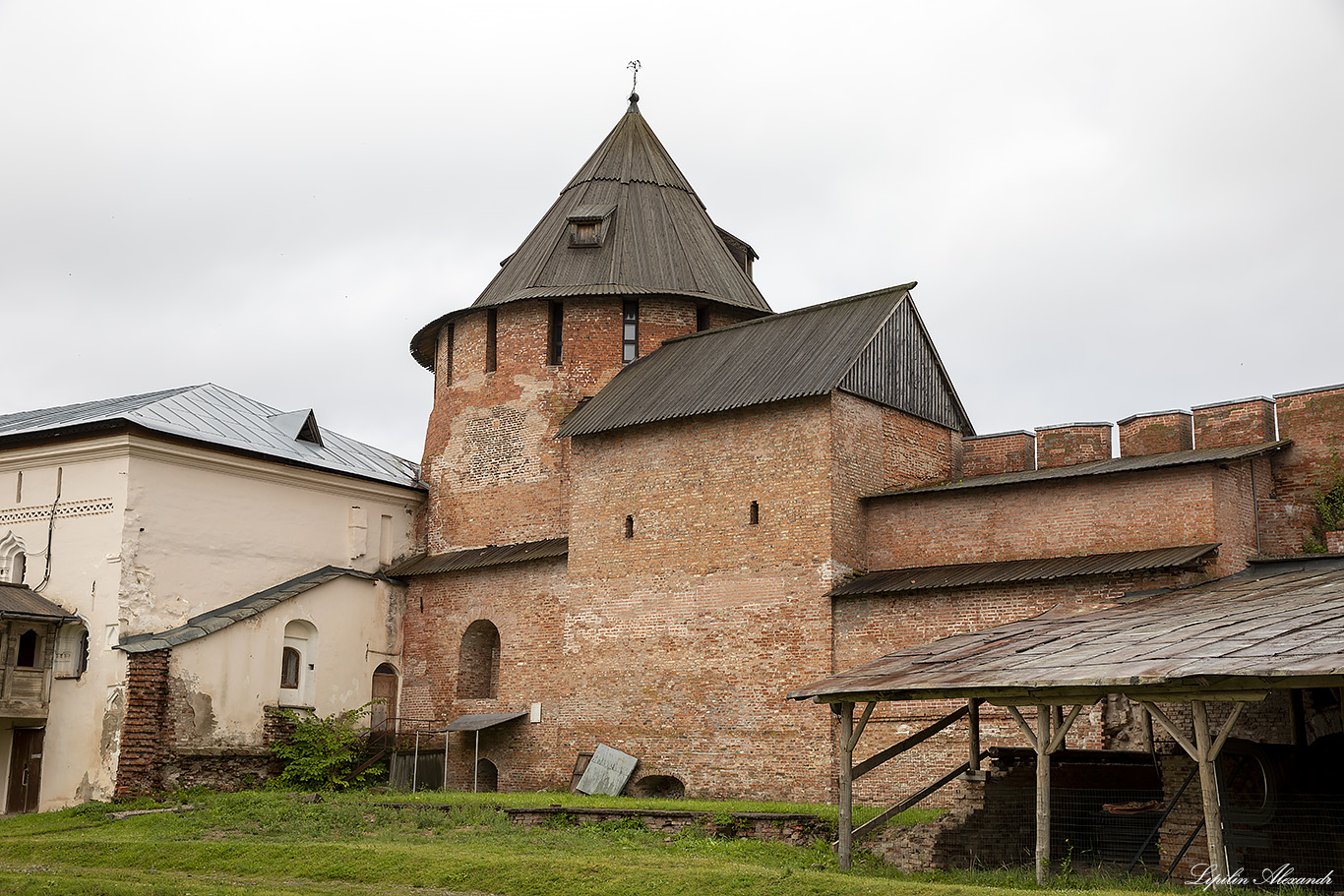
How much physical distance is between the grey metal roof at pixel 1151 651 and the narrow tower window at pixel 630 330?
11402mm

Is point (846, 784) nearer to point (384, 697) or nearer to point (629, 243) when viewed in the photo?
point (384, 697)

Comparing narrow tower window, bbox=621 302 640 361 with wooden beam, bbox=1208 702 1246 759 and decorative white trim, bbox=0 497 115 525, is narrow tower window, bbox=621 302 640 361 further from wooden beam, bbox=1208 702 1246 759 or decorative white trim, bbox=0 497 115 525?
wooden beam, bbox=1208 702 1246 759

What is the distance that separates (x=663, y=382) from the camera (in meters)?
23.7

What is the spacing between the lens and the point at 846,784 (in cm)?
1454

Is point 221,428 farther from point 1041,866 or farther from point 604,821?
point 1041,866

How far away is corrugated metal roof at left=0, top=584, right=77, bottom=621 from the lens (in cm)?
2142

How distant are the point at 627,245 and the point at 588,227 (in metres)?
1.00

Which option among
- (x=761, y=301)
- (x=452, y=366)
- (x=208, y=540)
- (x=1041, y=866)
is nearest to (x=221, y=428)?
(x=208, y=540)

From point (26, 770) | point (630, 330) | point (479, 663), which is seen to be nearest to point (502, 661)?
point (479, 663)

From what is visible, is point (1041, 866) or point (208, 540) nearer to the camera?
point (1041, 866)

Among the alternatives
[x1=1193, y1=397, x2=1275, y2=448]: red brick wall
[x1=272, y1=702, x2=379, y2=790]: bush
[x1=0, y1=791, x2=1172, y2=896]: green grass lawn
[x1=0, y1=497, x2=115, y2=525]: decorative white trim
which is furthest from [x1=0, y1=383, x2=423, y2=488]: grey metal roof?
[x1=1193, y1=397, x2=1275, y2=448]: red brick wall

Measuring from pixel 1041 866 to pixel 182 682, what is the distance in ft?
49.1

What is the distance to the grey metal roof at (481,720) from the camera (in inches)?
910

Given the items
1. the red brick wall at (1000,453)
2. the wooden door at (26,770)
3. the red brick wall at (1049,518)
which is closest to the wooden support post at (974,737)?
the red brick wall at (1049,518)
